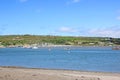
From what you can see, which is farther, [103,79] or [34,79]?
[103,79]

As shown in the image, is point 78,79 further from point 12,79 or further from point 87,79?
point 12,79

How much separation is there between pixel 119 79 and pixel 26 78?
7786 millimetres

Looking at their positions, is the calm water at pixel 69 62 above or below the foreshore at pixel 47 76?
below

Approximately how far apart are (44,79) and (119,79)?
21.5ft

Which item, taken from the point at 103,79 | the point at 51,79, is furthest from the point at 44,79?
the point at 103,79

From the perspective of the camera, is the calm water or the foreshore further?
the calm water

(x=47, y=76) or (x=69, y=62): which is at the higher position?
(x=47, y=76)

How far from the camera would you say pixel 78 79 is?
26.6m

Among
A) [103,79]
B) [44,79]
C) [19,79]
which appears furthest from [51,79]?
[103,79]

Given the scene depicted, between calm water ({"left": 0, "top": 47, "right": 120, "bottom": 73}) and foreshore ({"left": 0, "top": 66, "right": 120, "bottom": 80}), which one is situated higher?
foreshore ({"left": 0, "top": 66, "right": 120, "bottom": 80})

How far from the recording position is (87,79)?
26.8m

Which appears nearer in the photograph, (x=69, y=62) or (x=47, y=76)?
(x=47, y=76)

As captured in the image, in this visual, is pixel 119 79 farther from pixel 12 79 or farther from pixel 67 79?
pixel 12 79

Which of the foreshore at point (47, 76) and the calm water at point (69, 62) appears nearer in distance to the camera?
the foreshore at point (47, 76)
